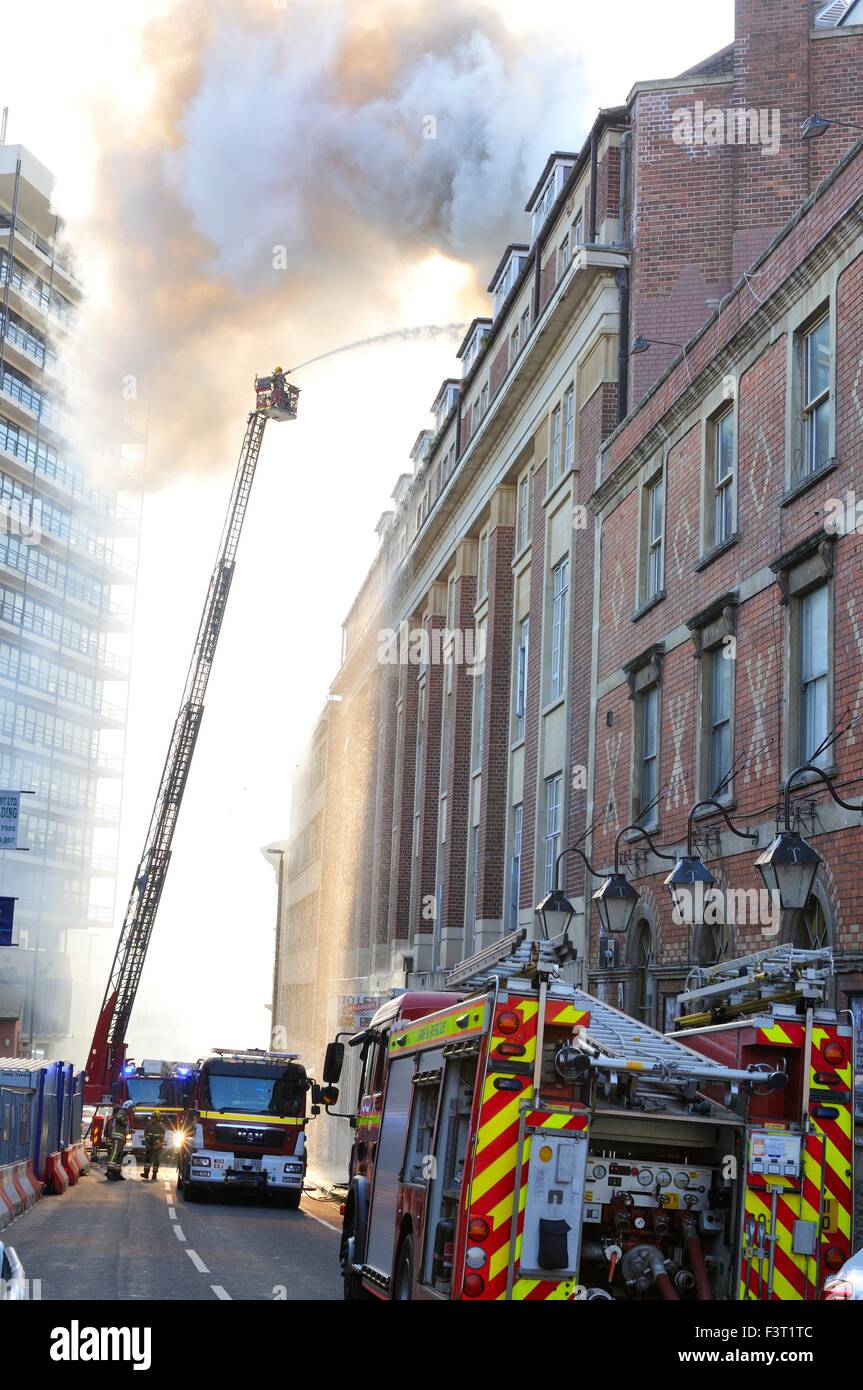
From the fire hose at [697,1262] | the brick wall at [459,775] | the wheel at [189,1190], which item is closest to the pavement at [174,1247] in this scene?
the wheel at [189,1190]

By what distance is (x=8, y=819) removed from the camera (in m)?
31.7

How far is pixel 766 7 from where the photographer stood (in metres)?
24.9

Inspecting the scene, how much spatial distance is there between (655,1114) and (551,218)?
1008 inches

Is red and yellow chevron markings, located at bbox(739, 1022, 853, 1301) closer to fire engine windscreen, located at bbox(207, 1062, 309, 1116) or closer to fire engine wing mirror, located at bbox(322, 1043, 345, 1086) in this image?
fire engine wing mirror, located at bbox(322, 1043, 345, 1086)

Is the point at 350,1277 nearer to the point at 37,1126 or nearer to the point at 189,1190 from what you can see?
the point at 37,1126

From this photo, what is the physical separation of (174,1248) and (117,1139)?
58.5 feet

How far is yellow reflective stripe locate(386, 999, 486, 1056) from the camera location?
10250 millimetres

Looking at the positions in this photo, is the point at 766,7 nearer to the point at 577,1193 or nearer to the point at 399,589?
the point at 577,1193

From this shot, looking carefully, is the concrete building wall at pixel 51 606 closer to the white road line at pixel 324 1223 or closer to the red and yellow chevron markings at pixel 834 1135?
the white road line at pixel 324 1223

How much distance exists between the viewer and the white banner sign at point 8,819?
102 ft

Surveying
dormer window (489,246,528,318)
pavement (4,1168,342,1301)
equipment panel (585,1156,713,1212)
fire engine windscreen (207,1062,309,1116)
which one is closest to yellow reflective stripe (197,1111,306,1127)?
fire engine windscreen (207,1062,309,1116)

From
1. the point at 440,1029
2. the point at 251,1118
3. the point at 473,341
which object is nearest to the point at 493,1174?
the point at 440,1029
